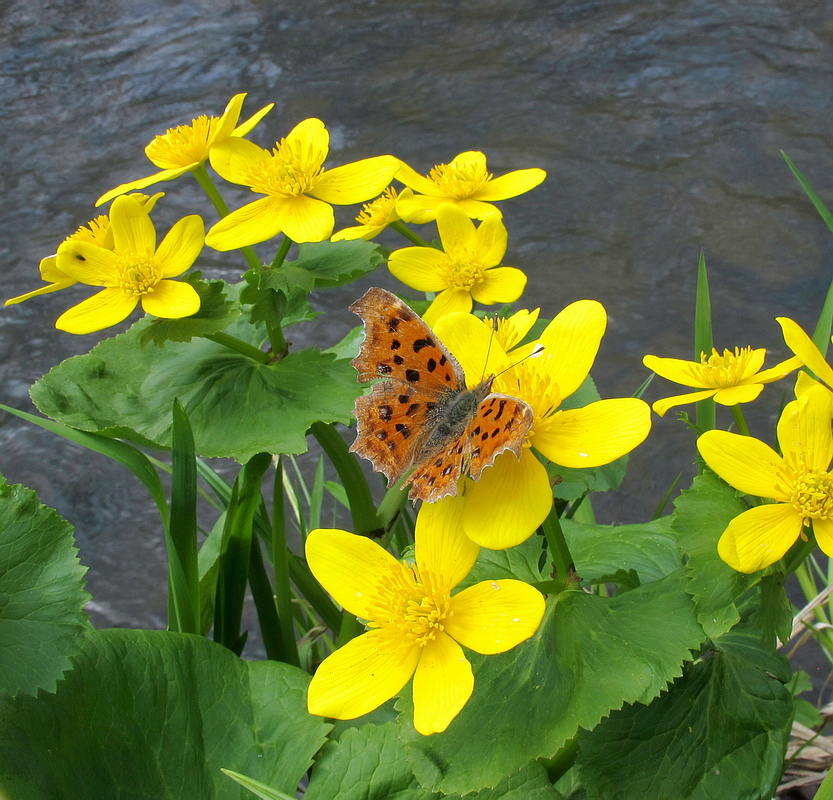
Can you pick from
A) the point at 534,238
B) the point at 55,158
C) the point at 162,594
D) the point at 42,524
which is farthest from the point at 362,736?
the point at 55,158

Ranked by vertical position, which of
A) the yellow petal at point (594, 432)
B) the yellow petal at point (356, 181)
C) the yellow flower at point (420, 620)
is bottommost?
the yellow flower at point (420, 620)

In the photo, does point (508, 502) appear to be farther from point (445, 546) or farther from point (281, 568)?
point (281, 568)

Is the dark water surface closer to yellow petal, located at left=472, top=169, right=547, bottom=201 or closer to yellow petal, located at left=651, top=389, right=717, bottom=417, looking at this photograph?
yellow petal, located at left=472, top=169, right=547, bottom=201

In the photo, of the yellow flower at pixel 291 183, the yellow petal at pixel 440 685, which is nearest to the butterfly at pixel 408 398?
the yellow petal at pixel 440 685

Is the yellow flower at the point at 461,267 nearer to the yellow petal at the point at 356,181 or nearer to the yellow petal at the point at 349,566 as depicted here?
the yellow petal at the point at 356,181

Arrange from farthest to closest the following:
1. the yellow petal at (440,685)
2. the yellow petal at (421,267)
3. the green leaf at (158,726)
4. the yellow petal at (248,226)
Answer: the yellow petal at (421,267) → the yellow petal at (248,226) → the green leaf at (158,726) → the yellow petal at (440,685)

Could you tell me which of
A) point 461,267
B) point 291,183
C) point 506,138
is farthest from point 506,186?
point 506,138
